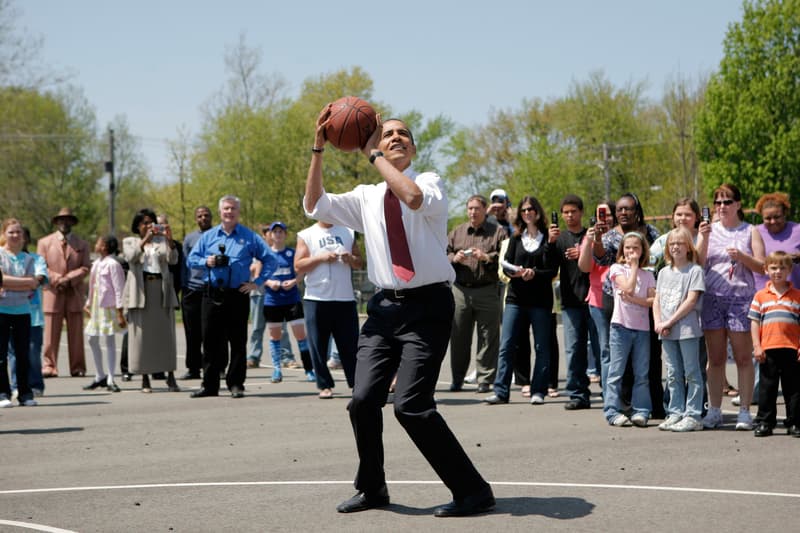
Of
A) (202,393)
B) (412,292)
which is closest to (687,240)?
(412,292)

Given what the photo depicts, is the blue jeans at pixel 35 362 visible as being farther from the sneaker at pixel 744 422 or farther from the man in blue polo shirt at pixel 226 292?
the sneaker at pixel 744 422

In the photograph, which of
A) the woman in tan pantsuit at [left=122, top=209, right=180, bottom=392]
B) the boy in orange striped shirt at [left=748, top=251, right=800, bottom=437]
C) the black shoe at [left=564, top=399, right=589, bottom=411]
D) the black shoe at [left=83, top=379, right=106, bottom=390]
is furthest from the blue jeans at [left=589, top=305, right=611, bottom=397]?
the black shoe at [left=83, top=379, right=106, bottom=390]

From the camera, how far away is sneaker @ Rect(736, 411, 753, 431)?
33.5ft

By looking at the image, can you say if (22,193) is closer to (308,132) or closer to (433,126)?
(308,132)

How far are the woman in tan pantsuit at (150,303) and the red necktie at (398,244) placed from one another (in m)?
7.96

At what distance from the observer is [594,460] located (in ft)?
28.2

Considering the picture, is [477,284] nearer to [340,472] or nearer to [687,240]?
[687,240]

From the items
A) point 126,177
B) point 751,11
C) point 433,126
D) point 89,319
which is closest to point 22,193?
point 126,177

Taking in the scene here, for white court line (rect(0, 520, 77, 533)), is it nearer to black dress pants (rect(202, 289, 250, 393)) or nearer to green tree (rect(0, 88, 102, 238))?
black dress pants (rect(202, 289, 250, 393))

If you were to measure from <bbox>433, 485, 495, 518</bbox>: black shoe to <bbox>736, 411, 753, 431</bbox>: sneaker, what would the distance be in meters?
4.42

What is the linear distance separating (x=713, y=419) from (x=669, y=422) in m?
0.45

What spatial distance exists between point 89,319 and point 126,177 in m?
56.1

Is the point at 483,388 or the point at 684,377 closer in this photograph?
the point at 684,377

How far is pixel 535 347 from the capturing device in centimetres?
1259
